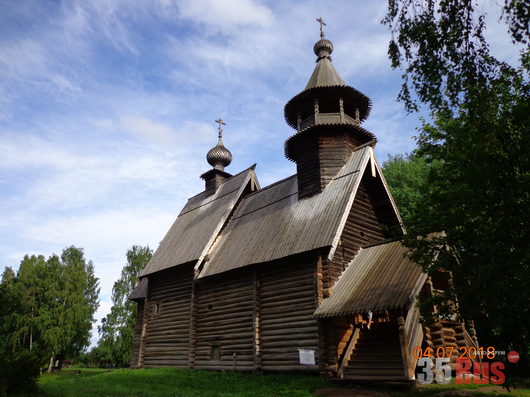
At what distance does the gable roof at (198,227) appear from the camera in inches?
893

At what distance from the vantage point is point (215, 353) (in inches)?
773

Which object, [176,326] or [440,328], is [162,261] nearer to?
[176,326]

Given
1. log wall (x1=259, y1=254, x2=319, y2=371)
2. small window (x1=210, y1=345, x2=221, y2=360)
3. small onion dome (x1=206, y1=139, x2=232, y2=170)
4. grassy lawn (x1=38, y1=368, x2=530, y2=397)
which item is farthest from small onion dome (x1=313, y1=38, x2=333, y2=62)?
grassy lawn (x1=38, y1=368, x2=530, y2=397)

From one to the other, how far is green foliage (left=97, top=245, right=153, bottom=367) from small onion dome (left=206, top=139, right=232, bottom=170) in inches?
→ 712

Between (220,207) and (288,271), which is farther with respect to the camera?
(220,207)

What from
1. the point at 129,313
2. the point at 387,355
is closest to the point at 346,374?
the point at 387,355

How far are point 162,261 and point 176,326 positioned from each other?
410 centimetres

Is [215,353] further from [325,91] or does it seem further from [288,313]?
[325,91]

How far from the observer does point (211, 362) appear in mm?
19469

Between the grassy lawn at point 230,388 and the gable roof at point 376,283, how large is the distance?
8.00 ft

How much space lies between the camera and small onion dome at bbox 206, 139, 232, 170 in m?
30.7

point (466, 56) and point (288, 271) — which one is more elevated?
point (466, 56)

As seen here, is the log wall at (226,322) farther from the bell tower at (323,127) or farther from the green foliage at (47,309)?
the green foliage at (47,309)

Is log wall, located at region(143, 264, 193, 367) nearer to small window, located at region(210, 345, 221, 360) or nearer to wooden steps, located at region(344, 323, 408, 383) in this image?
small window, located at region(210, 345, 221, 360)
